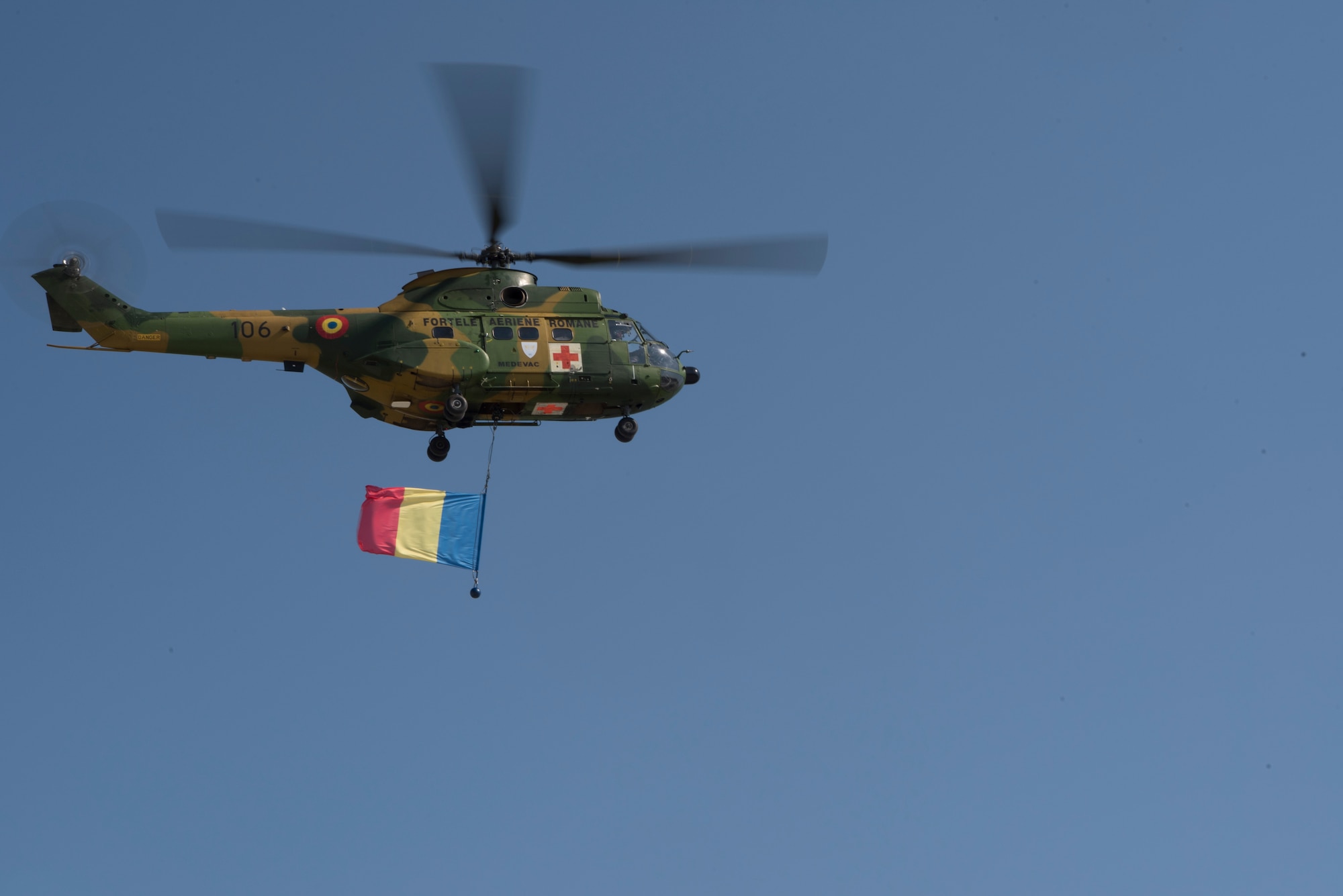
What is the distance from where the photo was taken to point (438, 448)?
41.6 m

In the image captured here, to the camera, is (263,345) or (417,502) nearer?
(263,345)

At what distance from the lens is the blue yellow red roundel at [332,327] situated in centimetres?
4031

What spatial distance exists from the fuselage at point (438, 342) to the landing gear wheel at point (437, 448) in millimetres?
370

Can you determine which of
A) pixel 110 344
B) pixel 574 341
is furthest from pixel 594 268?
pixel 110 344

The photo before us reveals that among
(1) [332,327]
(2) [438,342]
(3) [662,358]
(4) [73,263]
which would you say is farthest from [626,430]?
(4) [73,263]

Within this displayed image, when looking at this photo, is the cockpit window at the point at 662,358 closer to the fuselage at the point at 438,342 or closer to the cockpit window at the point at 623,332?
the fuselage at the point at 438,342

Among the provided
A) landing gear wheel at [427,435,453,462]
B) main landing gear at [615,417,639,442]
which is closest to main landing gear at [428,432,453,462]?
landing gear wheel at [427,435,453,462]

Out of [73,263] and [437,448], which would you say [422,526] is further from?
[73,263]

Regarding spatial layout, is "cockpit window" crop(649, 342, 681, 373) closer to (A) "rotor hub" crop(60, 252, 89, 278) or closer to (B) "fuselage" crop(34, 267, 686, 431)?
(B) "fuselage" crop(34, 267, 686, 431)

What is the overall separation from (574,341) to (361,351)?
4782 millimetres

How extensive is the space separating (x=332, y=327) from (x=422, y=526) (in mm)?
6207

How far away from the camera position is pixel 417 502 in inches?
1754

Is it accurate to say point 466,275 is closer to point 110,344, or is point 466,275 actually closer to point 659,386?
point 659,386

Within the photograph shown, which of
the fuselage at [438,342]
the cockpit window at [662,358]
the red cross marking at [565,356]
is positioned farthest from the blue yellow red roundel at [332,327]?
the cockpit window at [662,358]
